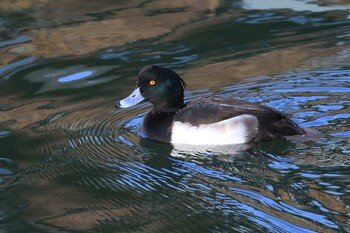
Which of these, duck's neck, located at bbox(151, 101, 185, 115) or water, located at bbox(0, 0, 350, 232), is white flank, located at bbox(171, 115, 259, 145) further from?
duck's neck, located at bbox(151, 101, 185, 115)

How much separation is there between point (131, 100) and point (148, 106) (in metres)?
0.73

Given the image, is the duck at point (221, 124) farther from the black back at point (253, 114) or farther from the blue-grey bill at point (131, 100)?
the blue-grey bill at point (131, 100)

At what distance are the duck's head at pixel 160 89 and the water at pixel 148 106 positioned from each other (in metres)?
0.32

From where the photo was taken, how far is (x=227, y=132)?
7.34 meters

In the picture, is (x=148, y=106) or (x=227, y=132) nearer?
(x=227, y=132)

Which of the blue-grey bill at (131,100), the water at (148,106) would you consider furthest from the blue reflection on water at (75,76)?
the blue-grey bill at (131,100)

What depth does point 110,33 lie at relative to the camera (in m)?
10.5

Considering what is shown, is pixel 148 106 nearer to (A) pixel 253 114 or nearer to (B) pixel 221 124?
(B) pixel 221 124

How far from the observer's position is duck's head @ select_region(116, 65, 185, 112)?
25.8 feet

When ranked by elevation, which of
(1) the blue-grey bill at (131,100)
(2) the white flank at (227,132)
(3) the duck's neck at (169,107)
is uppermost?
(1) the blue-grey bill at (131,100)

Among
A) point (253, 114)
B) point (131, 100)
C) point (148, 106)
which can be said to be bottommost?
point (148, 106)

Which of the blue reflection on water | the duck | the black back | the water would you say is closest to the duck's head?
the duck

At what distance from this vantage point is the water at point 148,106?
5.94m

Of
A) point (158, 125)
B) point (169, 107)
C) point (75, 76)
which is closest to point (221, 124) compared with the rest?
point (158, 125)
